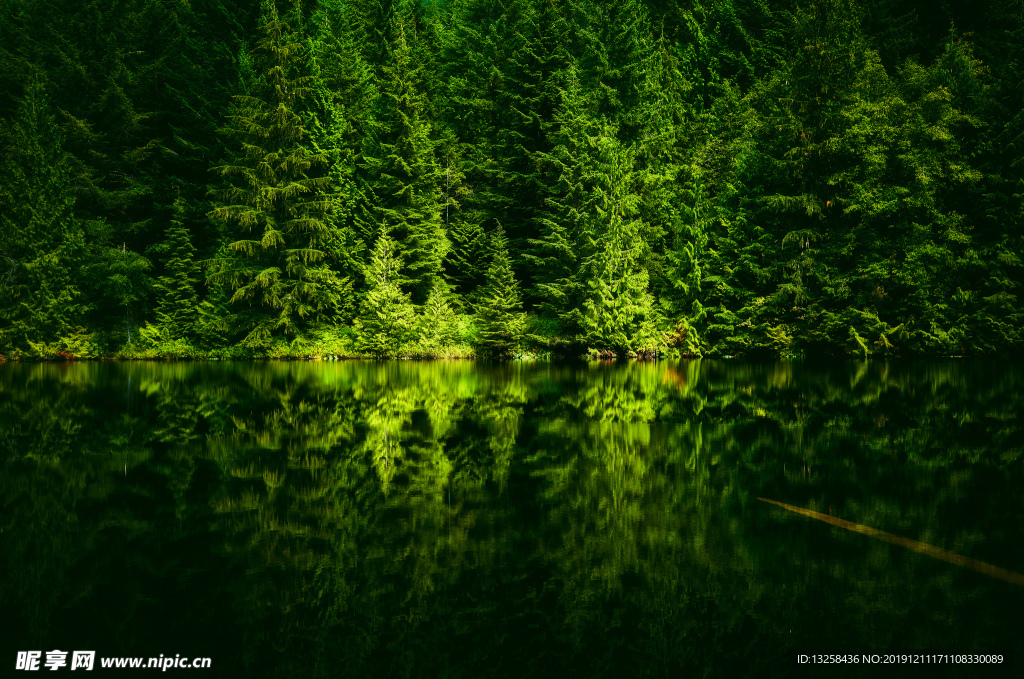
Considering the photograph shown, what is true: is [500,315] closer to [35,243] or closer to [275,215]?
[275,215]

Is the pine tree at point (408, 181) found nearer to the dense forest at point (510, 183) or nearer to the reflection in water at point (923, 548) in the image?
the dense forest at point (510, 183)

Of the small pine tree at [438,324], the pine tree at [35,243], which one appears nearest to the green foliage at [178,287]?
the pine tree at [35,243]

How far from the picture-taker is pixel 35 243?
87.7 feet

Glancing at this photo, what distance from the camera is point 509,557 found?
443cm

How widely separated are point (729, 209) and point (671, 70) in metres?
9.87

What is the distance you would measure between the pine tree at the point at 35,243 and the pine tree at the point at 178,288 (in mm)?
3169

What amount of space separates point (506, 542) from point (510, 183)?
3065 cm

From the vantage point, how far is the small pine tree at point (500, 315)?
93.6ft

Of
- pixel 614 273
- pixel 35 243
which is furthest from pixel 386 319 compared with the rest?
pixel 35 243

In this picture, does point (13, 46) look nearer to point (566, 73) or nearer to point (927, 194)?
point (566, 73)

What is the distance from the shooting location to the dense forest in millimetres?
27000

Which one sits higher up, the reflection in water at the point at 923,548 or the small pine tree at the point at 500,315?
the small pine tree at the point at 500,315

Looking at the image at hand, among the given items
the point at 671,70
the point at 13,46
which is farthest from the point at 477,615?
the point at 13,46

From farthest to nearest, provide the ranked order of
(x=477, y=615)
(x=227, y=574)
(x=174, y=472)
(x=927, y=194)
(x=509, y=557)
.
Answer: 1. (x=927, y=194)
2. (x=174, y=472)
3. (x=509, y=557)
4. (x=227, y=574)
5. (x=477, y=615)
